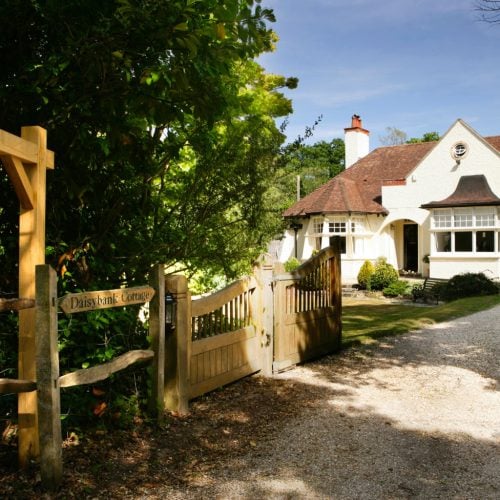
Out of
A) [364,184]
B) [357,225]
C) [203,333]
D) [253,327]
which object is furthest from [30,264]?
[364,184]

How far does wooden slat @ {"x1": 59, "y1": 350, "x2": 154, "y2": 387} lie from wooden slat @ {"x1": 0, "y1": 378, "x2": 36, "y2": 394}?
0.19 meters

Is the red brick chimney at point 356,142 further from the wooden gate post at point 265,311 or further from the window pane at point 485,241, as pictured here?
the wooden gate post at point 265,311

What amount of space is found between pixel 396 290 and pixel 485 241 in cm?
505

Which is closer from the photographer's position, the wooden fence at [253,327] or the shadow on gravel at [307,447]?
the shadow on gravel at [307,447]

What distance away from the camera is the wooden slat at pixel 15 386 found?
11.4ft

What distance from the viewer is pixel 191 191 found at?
6.05 m

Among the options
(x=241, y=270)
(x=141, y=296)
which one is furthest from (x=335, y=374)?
(x=141, y=296)

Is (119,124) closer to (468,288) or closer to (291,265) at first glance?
(468,288)

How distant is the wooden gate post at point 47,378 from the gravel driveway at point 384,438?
95 cm

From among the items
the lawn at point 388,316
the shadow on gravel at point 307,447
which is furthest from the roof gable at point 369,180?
the shadow on gravel at point 307,447

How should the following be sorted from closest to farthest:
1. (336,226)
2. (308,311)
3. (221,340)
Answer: (221,340), (308,311), (336,226)

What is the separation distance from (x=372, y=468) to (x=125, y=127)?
339cm

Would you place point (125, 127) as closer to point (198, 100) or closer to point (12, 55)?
point (198, 100)

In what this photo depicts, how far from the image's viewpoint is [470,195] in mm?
23703
